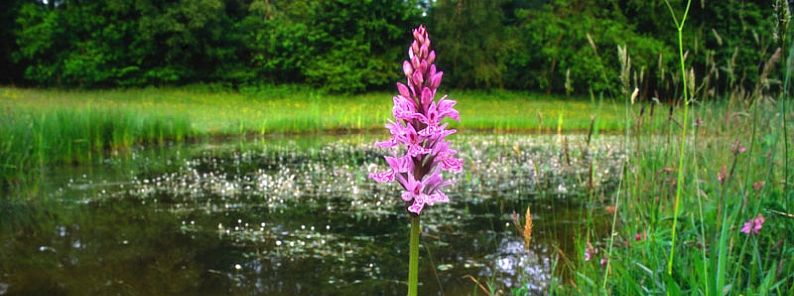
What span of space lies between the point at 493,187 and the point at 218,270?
4.09m

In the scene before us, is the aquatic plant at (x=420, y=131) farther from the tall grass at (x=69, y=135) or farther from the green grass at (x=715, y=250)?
the tall grass at (x=69, y=135)

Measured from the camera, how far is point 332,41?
98.6ft

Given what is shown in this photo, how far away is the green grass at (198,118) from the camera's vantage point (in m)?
8.45

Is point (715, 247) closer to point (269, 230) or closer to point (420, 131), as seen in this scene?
point (420, 131)

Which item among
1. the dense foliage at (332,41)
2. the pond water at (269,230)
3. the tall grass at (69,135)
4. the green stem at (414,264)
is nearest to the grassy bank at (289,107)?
the tall grass at (69,135)

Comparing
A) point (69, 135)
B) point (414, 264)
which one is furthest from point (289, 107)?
point (414, 264)

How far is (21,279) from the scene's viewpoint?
406cm

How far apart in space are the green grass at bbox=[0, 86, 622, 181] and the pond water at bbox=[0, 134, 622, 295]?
0.54 m

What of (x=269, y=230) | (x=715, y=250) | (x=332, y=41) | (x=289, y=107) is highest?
(x=332, y=41)

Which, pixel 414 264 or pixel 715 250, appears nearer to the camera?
pixel 414 264

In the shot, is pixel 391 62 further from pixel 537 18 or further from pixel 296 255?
pixel 296 255

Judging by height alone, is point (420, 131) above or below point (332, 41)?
below

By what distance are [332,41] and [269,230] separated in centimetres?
2525

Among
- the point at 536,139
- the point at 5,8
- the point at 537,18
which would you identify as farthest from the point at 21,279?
the point at 5,8
